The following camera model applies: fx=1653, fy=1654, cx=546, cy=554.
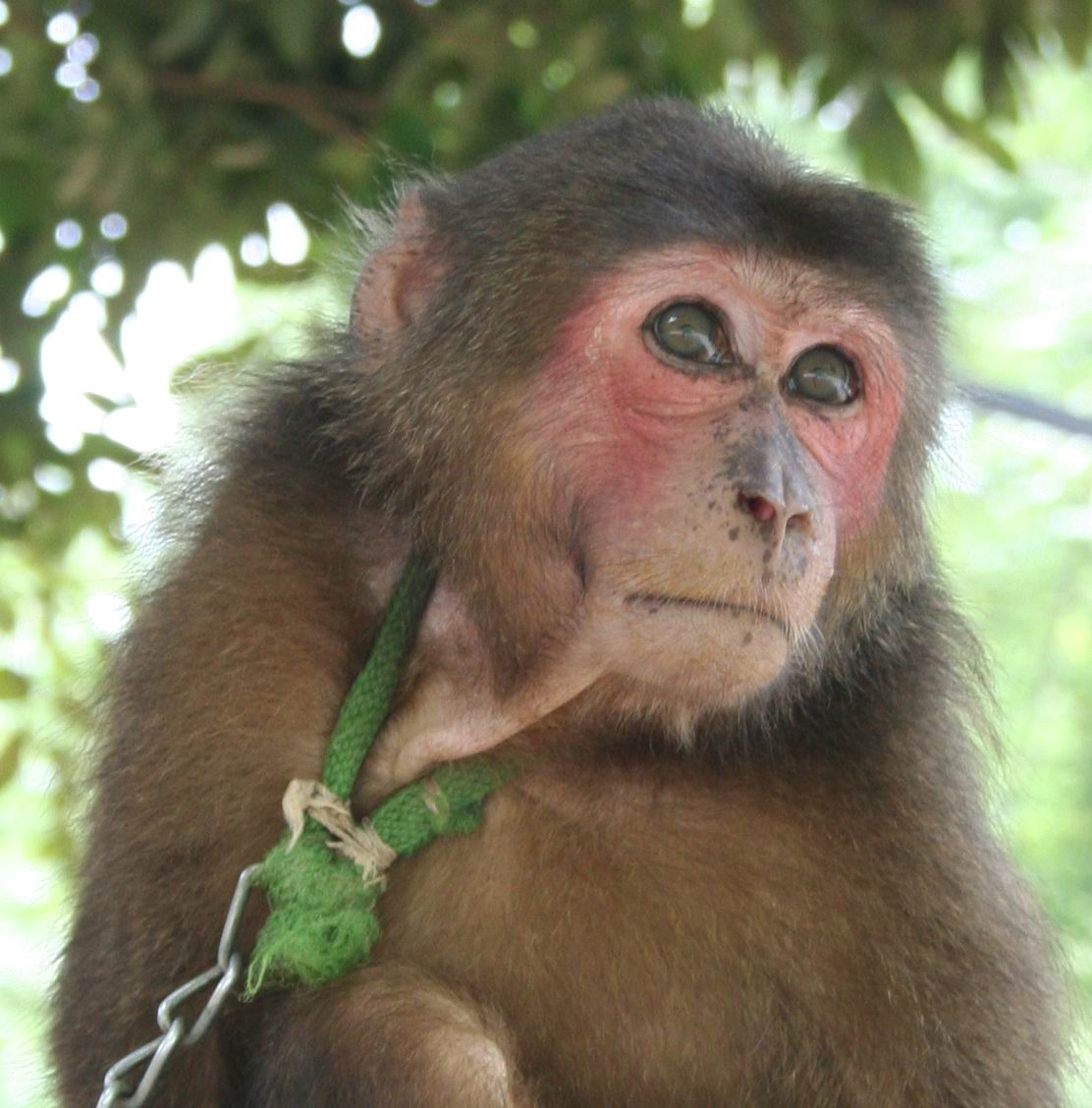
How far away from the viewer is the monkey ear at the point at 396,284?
125 inches

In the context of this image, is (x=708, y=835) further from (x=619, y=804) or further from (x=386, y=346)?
(x=386, y=346)

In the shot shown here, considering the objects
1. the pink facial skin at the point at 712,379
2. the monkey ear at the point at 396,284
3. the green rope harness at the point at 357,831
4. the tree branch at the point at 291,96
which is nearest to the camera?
the green rope harness at the point at 357,831

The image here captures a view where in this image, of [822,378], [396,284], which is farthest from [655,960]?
[396,284]

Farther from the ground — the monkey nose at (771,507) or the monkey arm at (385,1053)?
the monkey nose at (771,507)

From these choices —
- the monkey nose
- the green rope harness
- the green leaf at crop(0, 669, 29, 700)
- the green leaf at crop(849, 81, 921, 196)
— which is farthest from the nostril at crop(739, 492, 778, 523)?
the green leaf at crop(0, 669, 29, 700)

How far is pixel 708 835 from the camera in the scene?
2.90 metres

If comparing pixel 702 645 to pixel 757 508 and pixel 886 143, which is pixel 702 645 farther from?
pixel 886 143

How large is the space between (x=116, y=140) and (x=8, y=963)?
468 centimetres

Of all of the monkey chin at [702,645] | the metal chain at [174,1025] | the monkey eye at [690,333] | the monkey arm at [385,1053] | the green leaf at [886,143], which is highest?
the green leaf at [886,143]

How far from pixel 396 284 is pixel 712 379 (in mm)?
735

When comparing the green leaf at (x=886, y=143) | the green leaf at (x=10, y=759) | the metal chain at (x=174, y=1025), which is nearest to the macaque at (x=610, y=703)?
the metal chain at (x=174, y=1025)

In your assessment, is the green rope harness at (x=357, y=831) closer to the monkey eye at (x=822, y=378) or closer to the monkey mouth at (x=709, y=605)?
the monkey mouth at (x=709, y=605)

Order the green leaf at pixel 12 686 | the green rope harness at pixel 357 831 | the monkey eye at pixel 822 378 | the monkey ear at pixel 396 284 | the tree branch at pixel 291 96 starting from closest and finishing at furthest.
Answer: the green rope harness at pixel 357 831 < the monkey eye at pixel 822 378 < the monkey ear at pixel 396 284 < the tree branch at pixel 291 96 < the green leaf at pixel 12 686

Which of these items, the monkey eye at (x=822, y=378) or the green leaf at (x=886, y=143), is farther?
the green leaf at (x=886, y=143)
